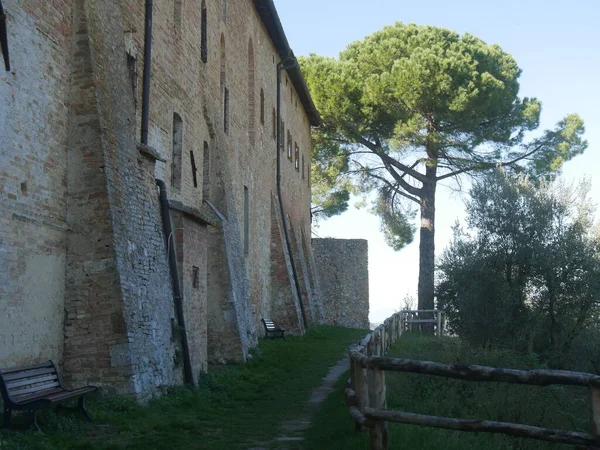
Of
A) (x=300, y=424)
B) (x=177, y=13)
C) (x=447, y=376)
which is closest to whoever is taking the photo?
(x=447, y=376)

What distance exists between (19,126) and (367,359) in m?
4.72

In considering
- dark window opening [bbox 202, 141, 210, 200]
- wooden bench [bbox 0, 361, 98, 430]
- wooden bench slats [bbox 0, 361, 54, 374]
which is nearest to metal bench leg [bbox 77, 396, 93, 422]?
wooden bench [bbox 0, 361, 98, 430]

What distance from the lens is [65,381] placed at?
9.72m

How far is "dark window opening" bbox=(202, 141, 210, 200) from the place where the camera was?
16.7 m

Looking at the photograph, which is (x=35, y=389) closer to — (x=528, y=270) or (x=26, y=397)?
(x=26, y=397)

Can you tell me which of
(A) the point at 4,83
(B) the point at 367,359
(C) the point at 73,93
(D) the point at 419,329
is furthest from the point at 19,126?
(D) the point at 419,329

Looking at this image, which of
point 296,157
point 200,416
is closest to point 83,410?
point 200,416

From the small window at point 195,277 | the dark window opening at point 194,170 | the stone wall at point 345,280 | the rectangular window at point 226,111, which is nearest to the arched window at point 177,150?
the dark window opening at point 194,170

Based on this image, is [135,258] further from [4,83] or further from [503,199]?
[503,199]

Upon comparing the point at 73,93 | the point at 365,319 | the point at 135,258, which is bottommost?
the point at 365,319

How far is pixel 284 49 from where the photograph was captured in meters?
26.8

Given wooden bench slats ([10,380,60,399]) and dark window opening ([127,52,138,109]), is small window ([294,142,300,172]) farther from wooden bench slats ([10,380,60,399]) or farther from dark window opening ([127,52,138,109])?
wooden bench slats ([10,380,60,399])

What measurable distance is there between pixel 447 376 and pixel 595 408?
1.27 meters

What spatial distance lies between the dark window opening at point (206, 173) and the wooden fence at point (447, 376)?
891 centimetres
